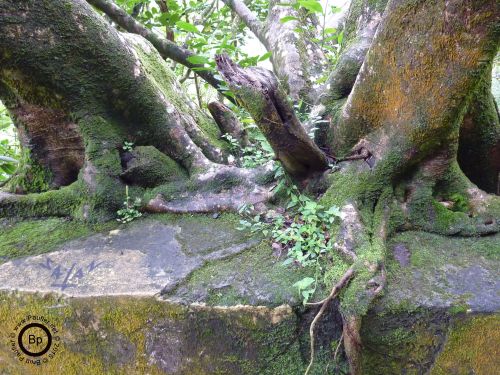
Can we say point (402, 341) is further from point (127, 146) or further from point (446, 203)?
point (127, 146)

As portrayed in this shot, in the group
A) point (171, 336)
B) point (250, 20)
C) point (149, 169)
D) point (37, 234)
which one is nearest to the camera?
point (171, 336)


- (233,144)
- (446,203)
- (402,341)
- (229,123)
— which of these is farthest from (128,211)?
(446,203)

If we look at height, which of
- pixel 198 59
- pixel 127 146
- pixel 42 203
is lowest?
pixel 42 203

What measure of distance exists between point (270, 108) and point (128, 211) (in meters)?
1.25

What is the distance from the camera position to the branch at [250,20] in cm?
462

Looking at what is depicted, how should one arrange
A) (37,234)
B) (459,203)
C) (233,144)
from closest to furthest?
(459,203) < (37,234) < (233,144)

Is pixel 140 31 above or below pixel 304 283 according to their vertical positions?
above

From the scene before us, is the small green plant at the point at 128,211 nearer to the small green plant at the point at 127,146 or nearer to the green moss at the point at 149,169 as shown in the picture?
the green moss at the point at 149,169

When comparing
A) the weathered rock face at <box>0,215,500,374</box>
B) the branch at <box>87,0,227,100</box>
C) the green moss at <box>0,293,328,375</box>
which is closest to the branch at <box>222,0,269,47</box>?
the branch at <box>87,0,227,100</box>

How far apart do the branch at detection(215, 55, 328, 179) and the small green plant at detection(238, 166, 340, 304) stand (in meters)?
0.27

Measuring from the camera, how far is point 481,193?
7.38 ft

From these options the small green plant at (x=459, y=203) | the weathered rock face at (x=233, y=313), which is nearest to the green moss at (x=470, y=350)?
the weathered rock face at (x=233, y=313)

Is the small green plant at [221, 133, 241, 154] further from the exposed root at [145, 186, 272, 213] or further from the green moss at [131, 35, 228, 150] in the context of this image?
the exposed root at [145, 186, 272, 213]

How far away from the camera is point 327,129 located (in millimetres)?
2641
